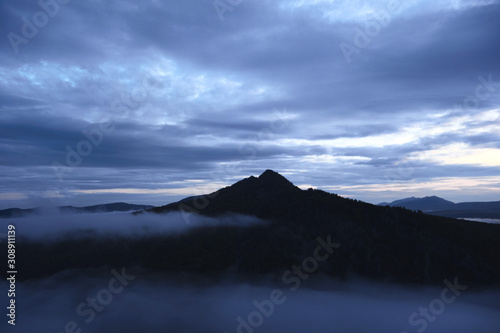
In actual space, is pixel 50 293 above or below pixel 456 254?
below

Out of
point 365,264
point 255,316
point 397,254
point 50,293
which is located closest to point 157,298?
point 255,316

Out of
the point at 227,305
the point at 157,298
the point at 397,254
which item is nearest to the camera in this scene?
the point at 397,254

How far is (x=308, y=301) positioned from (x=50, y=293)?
550 ft

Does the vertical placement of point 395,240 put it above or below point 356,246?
above

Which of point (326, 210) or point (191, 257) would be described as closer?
point (326, 210)

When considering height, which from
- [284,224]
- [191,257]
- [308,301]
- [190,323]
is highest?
[284,224]

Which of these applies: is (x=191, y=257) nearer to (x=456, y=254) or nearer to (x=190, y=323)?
(x=190, y=323)

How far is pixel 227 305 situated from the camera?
17238 cm

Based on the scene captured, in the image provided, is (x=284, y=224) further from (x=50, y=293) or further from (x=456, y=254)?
(x=50, y=293)

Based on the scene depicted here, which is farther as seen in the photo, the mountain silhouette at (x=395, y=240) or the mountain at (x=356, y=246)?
the mountain at (x=356, y=246)

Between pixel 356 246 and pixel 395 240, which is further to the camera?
pixel 356 246

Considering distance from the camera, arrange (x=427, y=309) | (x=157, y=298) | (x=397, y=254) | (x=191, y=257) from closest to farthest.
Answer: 1. (x=427, y=309)
2. (x=397, y=254)
3. (x=157, y=298)
4. (x=191, y=257)

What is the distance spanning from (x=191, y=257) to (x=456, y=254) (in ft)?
490

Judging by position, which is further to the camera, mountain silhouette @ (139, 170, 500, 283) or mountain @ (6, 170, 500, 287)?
mountain @ (6, 170, 500, 287)
